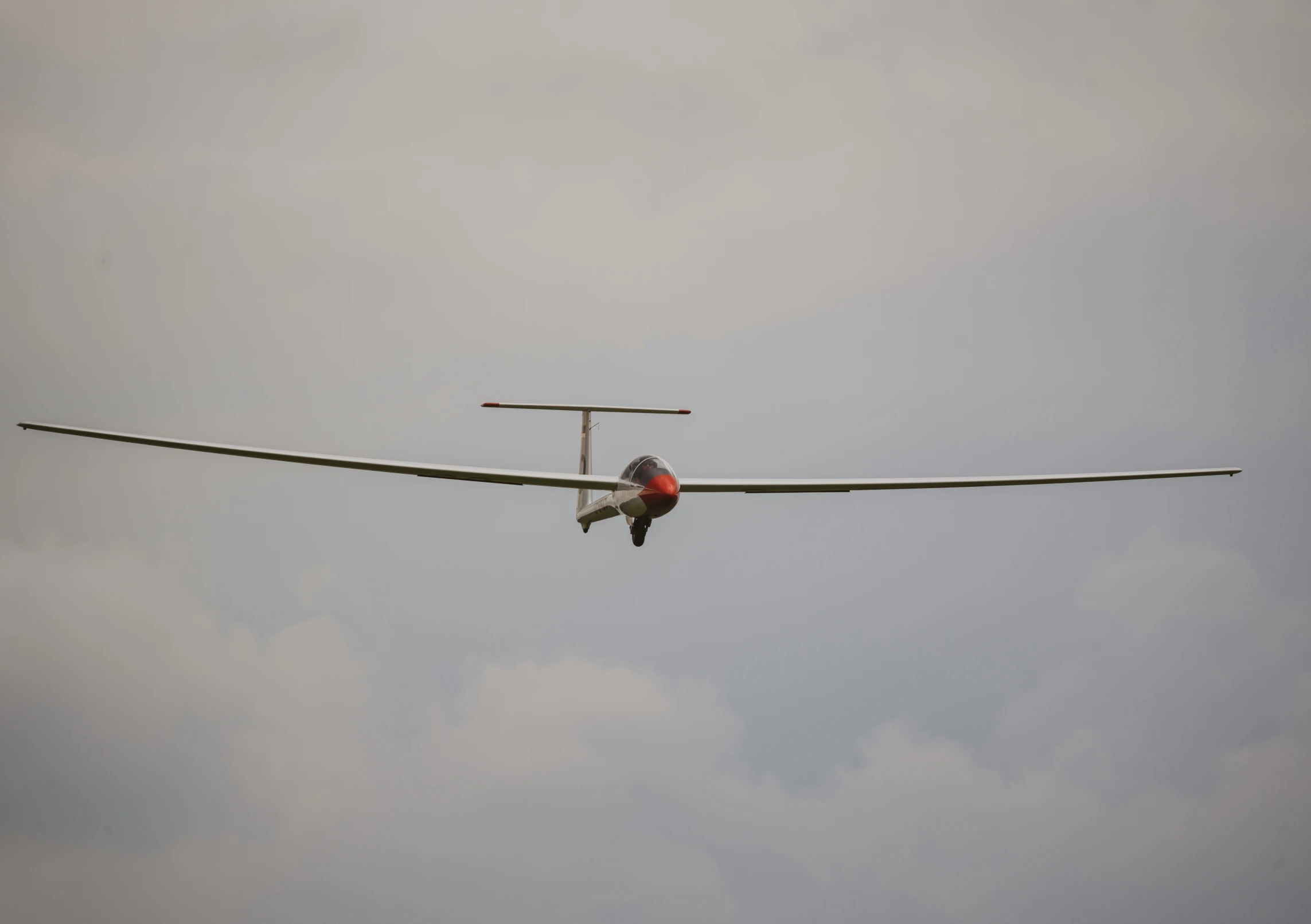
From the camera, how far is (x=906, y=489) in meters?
29.1

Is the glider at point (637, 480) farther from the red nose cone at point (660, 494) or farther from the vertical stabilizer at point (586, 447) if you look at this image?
the vertical stabilizer at point (586, 447)

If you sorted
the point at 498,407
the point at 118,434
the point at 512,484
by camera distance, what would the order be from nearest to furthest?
1. the point at 118,434
2. the point at 512,484
3. the point at 498,407

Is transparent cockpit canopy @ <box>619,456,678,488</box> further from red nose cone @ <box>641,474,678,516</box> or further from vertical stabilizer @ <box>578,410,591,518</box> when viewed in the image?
vertical stabilizer @ <box>578,410,591,518</box>

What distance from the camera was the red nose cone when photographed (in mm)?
24938

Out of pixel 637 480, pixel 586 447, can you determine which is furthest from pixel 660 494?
pixel 586 447

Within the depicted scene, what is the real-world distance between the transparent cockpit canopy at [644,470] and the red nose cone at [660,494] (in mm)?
126

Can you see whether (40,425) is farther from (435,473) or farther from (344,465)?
(435,473)

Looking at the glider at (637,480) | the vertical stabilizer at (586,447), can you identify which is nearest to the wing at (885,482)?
the glider at (637,480)

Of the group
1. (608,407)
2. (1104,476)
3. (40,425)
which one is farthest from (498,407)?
(1104,476)

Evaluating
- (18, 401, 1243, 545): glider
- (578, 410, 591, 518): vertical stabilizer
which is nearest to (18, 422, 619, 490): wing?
(18, 401, 1243, 545): glider

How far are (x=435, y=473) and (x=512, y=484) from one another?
6.20 ft

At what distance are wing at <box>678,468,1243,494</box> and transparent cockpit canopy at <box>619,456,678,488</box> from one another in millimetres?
1277

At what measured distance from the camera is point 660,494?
24.9m

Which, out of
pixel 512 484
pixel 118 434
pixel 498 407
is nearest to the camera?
pixel 118 434
